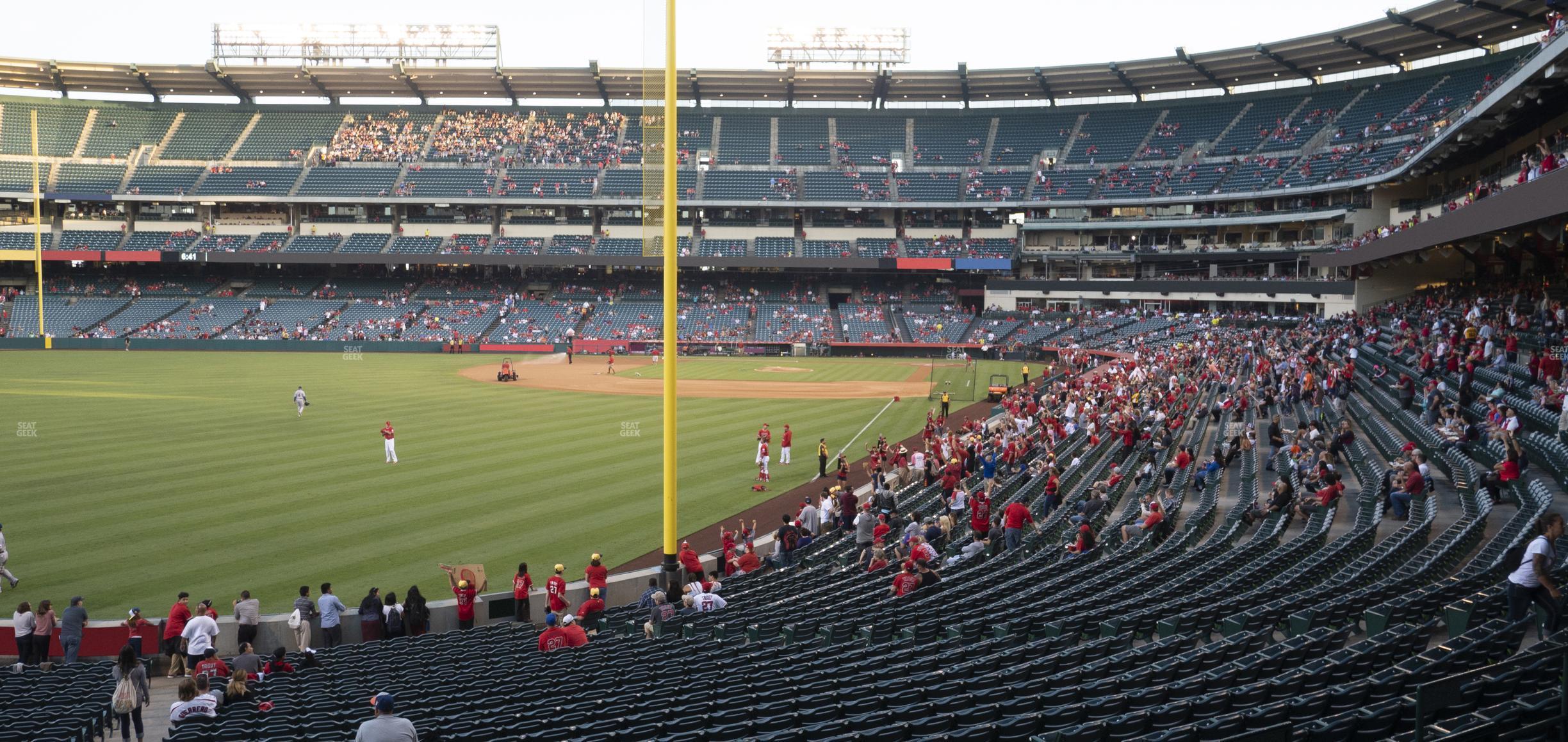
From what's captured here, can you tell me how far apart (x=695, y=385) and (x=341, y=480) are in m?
25.4

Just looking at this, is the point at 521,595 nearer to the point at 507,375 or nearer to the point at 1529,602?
the point at 1529,602

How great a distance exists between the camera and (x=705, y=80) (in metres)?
85.5

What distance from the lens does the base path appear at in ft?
152

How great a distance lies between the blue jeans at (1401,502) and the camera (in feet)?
49.1

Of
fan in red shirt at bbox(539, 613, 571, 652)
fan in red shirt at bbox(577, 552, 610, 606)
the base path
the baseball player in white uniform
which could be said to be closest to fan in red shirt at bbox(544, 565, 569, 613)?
fan in red shirt at bbox(577, 552, 610, 606)

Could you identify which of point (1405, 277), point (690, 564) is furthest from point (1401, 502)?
point (1405, 277)

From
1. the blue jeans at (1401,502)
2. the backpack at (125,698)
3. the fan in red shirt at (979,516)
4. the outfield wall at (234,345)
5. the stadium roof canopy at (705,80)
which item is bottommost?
the backpack at (125,698)

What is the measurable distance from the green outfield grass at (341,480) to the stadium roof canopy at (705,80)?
4105 cm

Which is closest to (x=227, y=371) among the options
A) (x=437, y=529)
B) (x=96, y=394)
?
(x=96, y=394)

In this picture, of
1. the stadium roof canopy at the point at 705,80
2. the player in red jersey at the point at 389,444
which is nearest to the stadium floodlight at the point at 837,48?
the stadium roof canopy at the point at 705,80

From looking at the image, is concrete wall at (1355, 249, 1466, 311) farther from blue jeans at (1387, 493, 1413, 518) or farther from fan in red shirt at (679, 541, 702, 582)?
fan in red shirt at (679, 541, 702, 582)

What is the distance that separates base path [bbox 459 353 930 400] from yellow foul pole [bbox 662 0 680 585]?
30598mm

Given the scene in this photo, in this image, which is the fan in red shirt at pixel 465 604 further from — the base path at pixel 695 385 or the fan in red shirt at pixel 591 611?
the base path at pixel 695 385

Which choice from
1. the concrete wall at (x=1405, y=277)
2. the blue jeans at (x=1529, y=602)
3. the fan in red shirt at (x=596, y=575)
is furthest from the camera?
the concrete wall at (x=1405, y=277)
